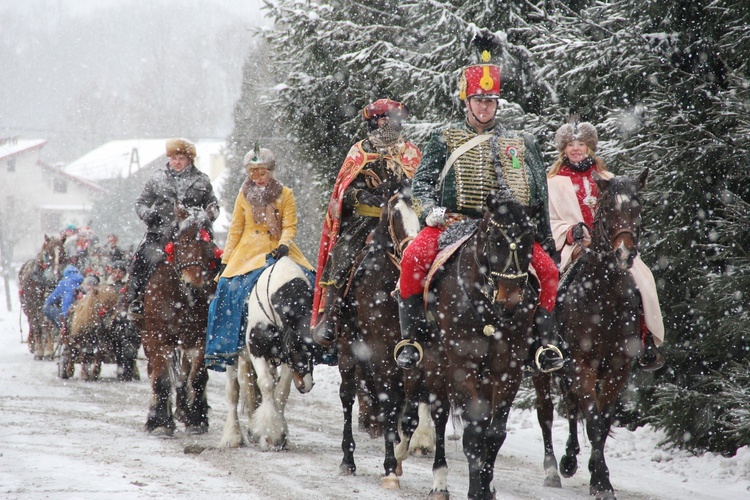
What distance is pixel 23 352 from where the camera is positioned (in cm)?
2080

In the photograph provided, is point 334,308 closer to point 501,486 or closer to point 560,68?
point 501,486

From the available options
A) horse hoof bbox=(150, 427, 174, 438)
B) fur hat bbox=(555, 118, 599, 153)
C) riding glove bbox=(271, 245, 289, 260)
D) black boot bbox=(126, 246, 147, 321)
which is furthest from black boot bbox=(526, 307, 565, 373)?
black boot bbox=(126, 246, 147, 321)

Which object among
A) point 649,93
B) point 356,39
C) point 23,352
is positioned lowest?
point 23,352

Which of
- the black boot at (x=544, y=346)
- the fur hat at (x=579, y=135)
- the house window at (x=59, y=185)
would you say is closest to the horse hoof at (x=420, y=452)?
the black boot at (x=544, y=346)

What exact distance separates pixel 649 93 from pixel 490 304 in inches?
210

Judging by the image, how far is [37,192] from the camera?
7481 centimetres

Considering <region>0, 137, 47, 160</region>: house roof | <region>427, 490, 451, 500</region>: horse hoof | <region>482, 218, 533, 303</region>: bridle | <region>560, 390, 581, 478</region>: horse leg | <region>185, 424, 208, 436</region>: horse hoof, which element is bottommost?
<region>185, 424, 208, 436</region>: horse hoof

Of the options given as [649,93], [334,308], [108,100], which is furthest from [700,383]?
[108,100]

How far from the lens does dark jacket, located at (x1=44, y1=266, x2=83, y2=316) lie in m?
16.5

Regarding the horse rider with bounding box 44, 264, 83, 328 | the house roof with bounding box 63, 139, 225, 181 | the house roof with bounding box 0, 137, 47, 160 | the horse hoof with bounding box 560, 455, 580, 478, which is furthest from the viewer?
the house roof with bounding box 63, 139, 225, 181

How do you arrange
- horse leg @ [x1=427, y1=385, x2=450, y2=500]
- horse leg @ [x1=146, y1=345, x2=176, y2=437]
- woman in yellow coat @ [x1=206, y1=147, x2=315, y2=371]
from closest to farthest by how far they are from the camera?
horse leg @ [x1=427, y1=385, x2=450, y2=500]
woman in yellow coat @ [x1=206, y1=147, x2=315, y2=371]
horse leg @ [x1=146, y1=345, x2=176, y2=437]

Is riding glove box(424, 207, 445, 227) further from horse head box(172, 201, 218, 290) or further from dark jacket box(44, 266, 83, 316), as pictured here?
dark jacket box(44, 266, 83, 316)

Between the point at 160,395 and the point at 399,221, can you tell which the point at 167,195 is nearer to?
the point at 160,395

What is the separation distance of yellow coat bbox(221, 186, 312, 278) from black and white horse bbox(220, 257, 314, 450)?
34 cm
